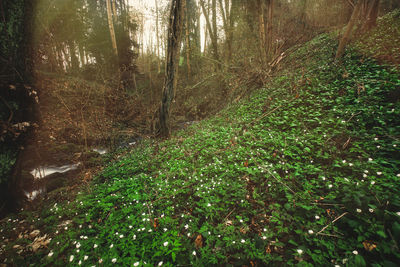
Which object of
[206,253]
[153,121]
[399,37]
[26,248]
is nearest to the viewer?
[206,253]

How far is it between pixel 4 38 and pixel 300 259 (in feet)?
19.1

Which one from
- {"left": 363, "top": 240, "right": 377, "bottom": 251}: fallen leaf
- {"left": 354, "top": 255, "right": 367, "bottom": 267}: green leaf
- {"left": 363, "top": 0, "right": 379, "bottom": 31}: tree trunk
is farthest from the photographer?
{"left": 363, "top": 0, "right": 379, "bottom": 31}: tree trunk

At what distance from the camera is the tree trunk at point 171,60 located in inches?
221

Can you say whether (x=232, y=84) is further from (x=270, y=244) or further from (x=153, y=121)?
(x=270, y=244)

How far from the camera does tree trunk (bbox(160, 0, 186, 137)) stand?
18.4 feet

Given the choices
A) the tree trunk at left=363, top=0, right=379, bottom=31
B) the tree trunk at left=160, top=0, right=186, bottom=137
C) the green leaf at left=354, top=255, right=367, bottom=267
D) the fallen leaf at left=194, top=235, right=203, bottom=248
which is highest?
the tree trunk at left=363, top=0, right=379, bottom=31

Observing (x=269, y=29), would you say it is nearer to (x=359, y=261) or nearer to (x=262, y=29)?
(x=262, y=29)

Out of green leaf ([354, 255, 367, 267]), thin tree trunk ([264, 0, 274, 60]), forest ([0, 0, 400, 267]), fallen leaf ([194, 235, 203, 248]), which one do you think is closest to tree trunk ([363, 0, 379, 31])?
forest ([0, 0, 400, 267])

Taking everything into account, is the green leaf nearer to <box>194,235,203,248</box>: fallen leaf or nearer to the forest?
the forest

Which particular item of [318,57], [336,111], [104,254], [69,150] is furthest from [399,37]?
[69,150]

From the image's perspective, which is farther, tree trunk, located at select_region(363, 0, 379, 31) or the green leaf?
tree trunk, located at select_region(363, 0, 379, 31)

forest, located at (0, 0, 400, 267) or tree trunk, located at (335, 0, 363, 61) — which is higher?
tree trunk, located at (335, 0, 363, 61)

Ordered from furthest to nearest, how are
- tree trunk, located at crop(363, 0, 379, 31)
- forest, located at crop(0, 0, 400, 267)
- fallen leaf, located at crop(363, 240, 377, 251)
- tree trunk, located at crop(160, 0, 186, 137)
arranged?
tree trunk, located at crop(363, 0, 379, 31) < tree trunk, located at crop(160, 0, 186, 137) < forest, located at crop(0, 0, 400, 267) < fallen leaf, located at crop(363, 240, 377, 251)

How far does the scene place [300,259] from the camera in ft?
5.90
